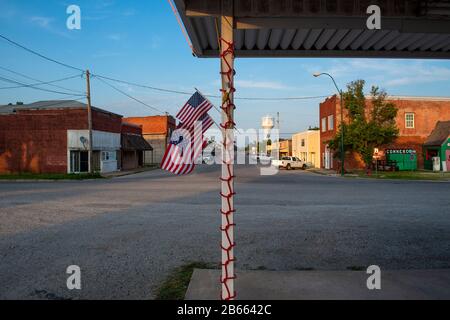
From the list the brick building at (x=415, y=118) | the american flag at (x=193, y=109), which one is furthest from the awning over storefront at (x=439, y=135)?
the american flag at (x=193, y=109)

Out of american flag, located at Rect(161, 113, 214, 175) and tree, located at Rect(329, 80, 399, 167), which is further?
tree, located at Rect(329, 80, 399, 167)

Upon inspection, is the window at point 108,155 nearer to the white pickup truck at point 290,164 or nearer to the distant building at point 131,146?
the distant building at point 131,146

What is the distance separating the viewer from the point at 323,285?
467 centimetres

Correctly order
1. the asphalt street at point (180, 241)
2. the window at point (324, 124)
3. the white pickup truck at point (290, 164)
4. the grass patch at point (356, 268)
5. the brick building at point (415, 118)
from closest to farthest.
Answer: the asphalt street at point (180, 241) < the grass patch at point (356, 268) < the brick building at point (415, 118) < the white pickup truck at point (290, 164) < the window at point (324, 124)

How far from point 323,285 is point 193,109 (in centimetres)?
349

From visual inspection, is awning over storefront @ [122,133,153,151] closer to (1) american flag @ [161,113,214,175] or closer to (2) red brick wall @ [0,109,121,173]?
(2) red brick wall @ [0,109,121,173]

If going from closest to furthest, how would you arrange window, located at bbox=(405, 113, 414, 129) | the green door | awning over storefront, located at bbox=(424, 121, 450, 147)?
awning over storefront, located at bbox=(424, 121, 450, 147)
the green door
window, located at bbox=(405, 113, 414, 129)

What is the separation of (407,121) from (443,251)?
39090 mm

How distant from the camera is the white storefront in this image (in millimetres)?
34469

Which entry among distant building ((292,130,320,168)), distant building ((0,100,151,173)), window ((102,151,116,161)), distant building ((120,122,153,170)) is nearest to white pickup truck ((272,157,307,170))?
distant building ((292,130,320,168))

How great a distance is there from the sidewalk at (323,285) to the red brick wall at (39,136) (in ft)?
109

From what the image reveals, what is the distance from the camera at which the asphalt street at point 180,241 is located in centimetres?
540

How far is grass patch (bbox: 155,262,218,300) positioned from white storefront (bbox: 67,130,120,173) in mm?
31710

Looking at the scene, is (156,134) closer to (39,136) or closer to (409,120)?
(39,136)
